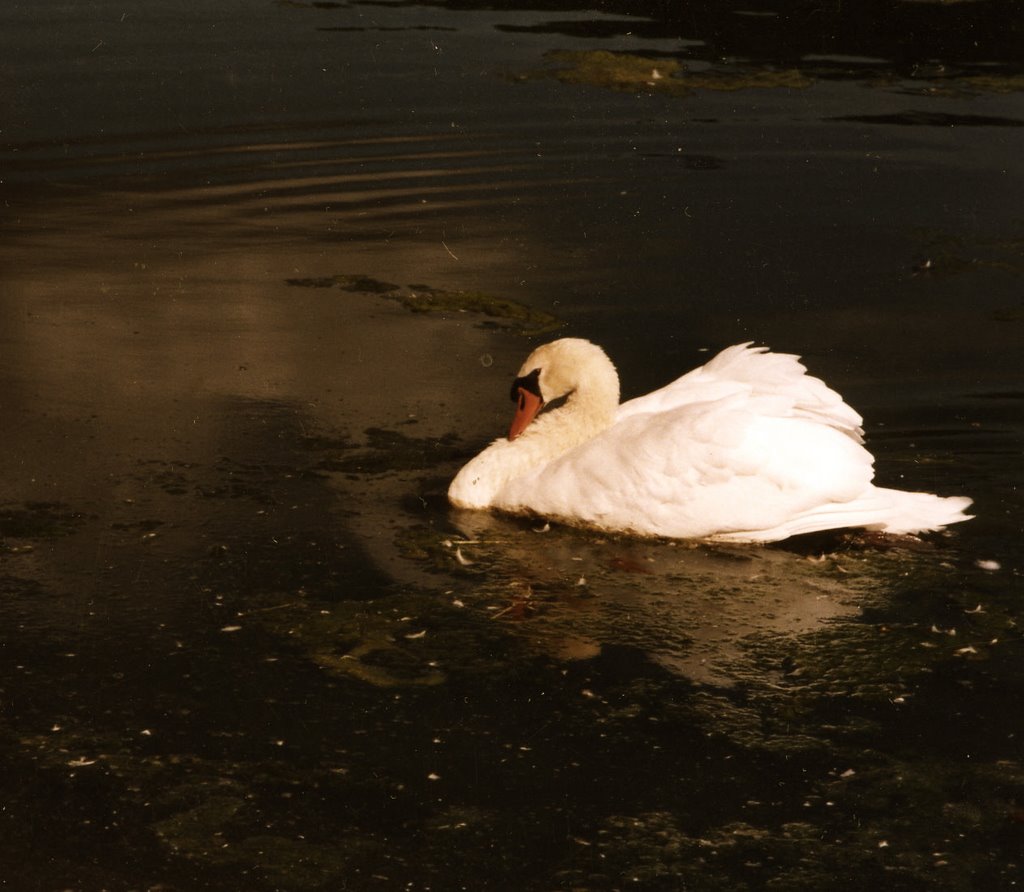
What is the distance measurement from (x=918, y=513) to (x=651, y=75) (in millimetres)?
11298

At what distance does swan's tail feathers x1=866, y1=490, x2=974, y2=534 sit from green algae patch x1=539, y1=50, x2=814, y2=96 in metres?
10.4

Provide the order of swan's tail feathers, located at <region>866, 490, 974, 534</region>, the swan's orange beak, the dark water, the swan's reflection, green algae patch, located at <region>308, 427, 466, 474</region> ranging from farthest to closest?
green algae patch, located at <region>308, 427, 466, 474</region> < the swan's orange beak < swan's tail feathers, located at <region>866, 490, 974, 534</region> < the swan's reflection < the dark water

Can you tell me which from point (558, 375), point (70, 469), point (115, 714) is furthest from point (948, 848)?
point (70, 469)

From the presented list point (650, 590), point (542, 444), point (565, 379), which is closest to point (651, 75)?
point (565, 379)

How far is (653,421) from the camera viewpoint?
8.07 m

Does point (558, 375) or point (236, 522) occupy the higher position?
point (558, 375)

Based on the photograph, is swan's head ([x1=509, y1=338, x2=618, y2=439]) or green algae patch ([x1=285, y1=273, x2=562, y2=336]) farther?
green algae patch ([x1=285, y1=273, x2=562, y2=336])

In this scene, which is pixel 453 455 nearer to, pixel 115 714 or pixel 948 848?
pixel 115 714

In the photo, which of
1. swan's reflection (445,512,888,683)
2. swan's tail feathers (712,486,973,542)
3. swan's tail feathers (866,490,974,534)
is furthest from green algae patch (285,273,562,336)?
swan's tail feathers (866,490,974,534)

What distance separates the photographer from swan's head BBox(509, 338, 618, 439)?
27.7ft

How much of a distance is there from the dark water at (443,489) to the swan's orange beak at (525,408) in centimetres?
49

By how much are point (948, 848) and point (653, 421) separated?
292 cm

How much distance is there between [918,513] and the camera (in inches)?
308

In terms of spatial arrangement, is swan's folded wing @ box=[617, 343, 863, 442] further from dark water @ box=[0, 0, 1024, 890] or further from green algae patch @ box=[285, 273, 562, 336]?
green algae patch @ box=[285, 273, 562, 336]
